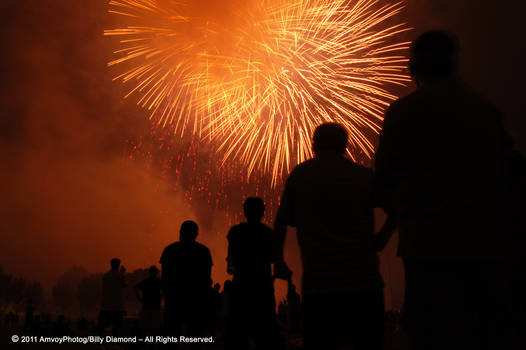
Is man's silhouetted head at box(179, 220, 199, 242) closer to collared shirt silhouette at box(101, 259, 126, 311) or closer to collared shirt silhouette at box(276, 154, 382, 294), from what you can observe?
collared shirt silhouette at box(276, 154, 382, 294)

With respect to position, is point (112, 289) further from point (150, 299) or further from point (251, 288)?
point (251, 288)

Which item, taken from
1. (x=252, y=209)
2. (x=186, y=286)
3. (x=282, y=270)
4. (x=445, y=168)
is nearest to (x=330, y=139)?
(x=282, y=270)

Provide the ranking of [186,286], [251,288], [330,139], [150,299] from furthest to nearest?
[150,299] → [186,286] → [251,288] → [330,139]

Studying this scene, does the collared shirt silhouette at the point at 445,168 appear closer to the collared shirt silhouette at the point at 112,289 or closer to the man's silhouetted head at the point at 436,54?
the man's silhouetted head at the point at 436,54

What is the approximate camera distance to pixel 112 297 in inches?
410

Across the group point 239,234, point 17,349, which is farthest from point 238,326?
point 17,349

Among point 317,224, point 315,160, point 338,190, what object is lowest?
point 317,224

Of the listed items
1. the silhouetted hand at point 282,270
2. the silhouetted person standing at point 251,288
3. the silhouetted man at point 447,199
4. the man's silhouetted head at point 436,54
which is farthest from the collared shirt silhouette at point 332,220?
the silhouetted person standing at point 251,288

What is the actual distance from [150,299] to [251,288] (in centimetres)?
537

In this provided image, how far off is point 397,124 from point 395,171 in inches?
9.3

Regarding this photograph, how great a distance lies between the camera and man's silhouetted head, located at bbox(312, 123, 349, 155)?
137 inches

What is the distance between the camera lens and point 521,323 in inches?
95.8

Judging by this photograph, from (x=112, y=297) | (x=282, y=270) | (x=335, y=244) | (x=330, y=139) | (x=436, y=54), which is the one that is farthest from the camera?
(x=112, y=297)

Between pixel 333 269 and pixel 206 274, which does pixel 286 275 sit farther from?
pixel 206 274
